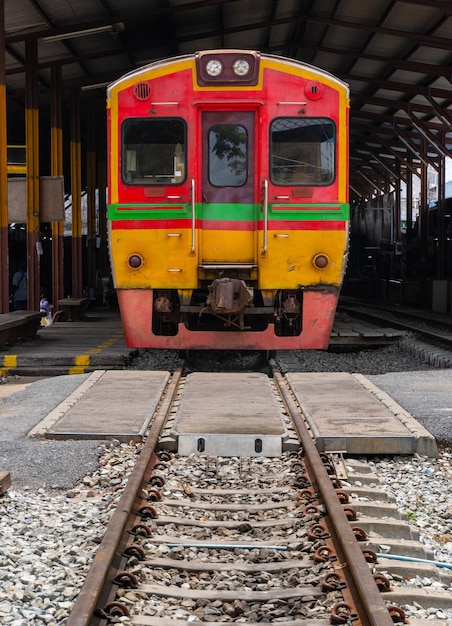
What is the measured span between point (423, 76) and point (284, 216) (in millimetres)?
11443

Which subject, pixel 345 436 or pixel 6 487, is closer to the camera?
pixel 6 487

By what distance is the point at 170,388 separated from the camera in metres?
8.05

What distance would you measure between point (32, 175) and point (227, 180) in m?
7.91

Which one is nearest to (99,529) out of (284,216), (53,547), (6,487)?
(53,547)

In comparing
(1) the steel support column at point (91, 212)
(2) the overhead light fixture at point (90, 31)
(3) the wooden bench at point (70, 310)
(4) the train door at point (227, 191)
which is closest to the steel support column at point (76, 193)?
(3) the wooden bench at point (70, 310)

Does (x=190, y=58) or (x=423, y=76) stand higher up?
(x=423, y=76)

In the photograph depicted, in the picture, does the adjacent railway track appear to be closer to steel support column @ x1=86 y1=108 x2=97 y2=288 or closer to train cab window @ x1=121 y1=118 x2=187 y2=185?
train cab window @ x1=121 y1=118 x2=187 y2=185

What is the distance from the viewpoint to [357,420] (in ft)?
21.0

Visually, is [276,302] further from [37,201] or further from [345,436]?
[37,201]

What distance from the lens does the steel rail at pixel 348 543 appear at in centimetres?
306

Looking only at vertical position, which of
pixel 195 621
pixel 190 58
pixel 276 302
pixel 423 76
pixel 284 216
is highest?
pixel 423 76

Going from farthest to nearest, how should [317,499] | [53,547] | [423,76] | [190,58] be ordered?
1. [423,76]
2. [190,58]
3. [317,499]
4. [53,547]

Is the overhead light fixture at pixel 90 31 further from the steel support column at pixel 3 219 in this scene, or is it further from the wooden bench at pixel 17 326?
the wooden bench at pixel 17 326

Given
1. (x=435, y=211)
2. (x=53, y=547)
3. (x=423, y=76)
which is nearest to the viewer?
(x=53, y=547)
